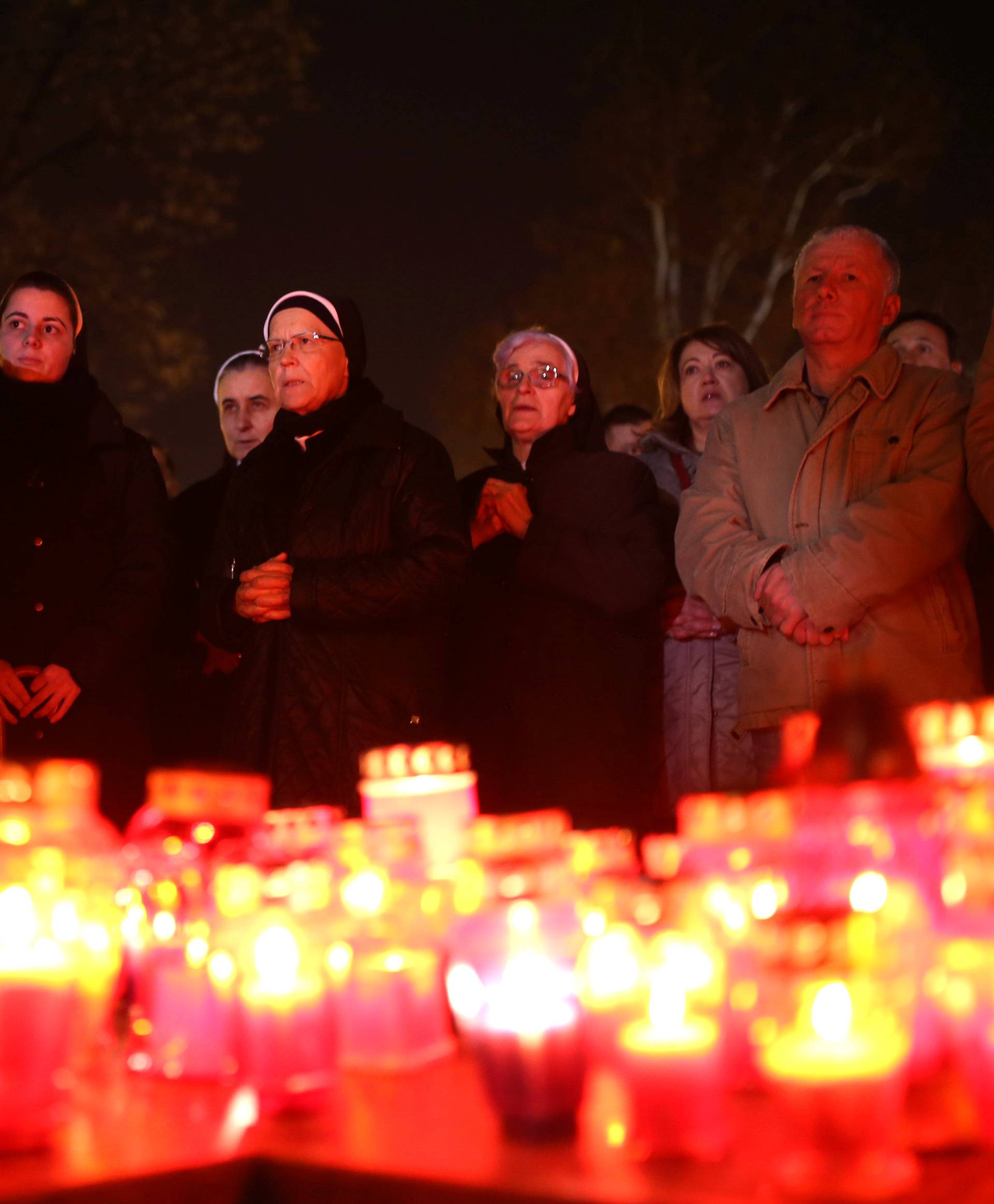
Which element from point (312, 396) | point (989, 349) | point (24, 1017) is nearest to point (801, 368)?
point (989, 349)

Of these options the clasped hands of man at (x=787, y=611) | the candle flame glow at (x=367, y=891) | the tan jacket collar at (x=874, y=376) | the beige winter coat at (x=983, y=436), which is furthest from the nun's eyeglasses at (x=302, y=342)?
the candle flame glow at (x=367, y=891)

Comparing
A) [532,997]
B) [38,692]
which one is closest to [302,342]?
[38,692]

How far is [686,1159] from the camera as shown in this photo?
1.68m

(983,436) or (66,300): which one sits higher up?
(66,300)

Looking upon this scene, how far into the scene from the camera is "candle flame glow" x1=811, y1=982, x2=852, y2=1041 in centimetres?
163

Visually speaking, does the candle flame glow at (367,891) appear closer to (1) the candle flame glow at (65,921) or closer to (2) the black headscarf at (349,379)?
(1) the candle flame glow at (65,921)

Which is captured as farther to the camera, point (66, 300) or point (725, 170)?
point (725, 170)

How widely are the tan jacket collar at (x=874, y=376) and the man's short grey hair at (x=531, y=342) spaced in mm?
898

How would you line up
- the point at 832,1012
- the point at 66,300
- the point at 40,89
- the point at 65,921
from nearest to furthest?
the point at 832,1012 → the point at 65,921 → the point at 66,300 → the point at 40,89

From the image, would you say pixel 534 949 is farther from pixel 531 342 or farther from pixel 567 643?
pixel 531 342

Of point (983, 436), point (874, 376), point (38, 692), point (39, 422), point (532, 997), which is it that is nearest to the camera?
point (532, 997)

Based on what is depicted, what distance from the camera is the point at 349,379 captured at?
4.58 m

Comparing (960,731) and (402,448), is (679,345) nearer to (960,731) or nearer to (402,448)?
(402,448)

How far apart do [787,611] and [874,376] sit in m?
0.71
